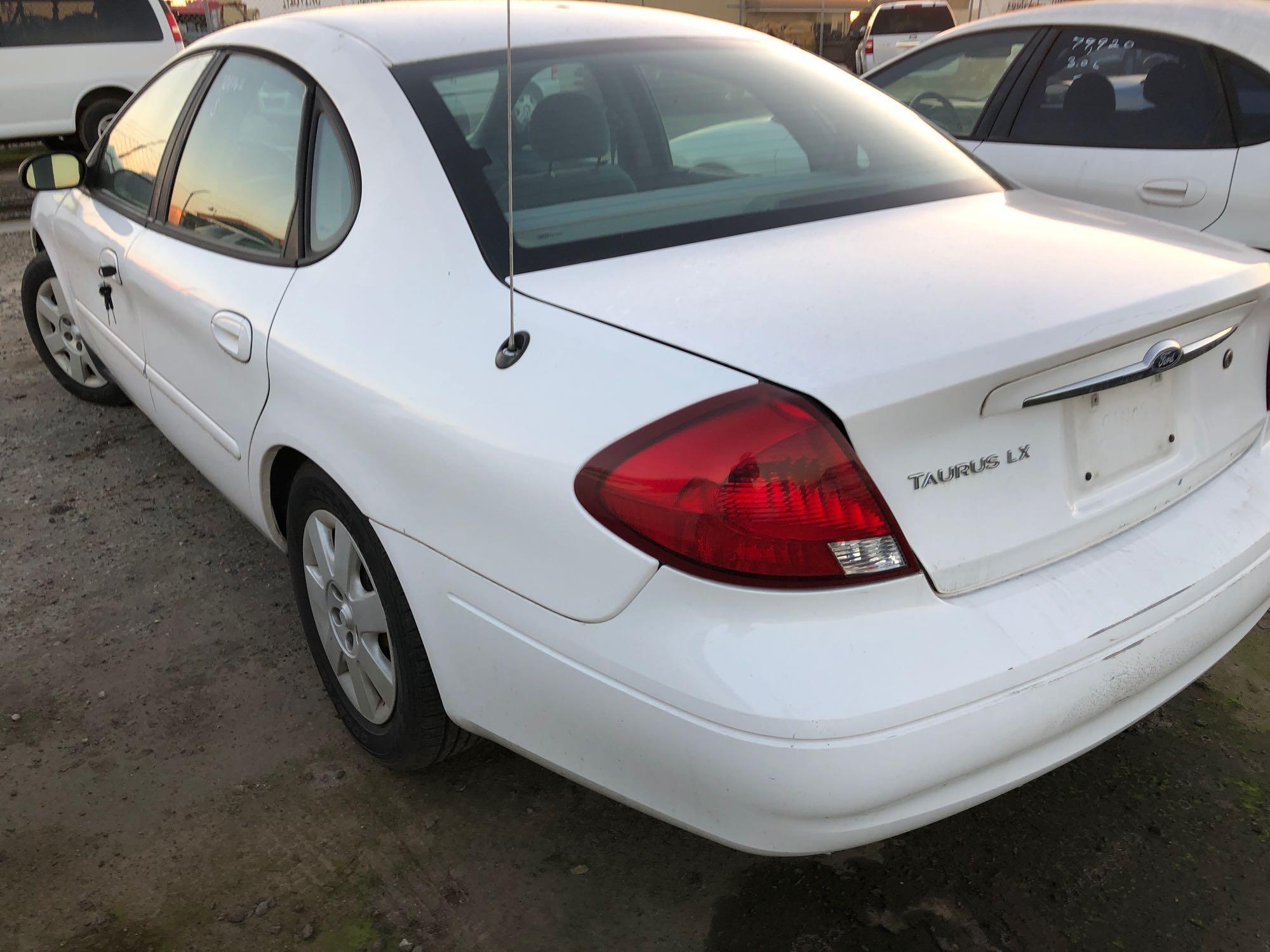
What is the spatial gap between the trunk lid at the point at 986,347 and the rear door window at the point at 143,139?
186cm

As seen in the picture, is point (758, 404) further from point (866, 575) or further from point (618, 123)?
point (618, 123)

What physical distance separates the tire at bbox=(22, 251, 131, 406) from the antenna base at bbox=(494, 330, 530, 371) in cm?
313

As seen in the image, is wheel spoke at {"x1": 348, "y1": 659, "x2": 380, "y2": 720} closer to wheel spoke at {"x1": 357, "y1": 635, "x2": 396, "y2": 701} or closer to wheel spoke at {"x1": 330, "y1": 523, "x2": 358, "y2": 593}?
wheel spoke at {"x1": 357, "y1": 635, "x2": 396, "y2": 701}

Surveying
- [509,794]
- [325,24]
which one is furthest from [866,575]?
[325,24]

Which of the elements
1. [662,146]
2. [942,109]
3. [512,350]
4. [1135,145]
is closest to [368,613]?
[512,350]

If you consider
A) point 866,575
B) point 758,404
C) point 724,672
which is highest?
point 758,404

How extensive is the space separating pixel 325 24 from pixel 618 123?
75 centimetres

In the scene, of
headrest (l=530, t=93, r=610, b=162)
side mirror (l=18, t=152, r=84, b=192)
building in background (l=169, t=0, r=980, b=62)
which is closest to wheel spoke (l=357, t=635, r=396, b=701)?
headrest (l=530, t=93, r=610, b=162)

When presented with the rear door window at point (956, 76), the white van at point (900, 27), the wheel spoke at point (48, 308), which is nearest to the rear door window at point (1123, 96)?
the rear door window at point (956, 76)

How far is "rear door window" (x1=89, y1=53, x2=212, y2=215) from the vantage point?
128 inches

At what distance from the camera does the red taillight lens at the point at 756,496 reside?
157cm

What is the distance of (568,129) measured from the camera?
240cm

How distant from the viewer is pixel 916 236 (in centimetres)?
208

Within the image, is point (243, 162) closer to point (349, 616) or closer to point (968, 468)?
point (349, 616)
